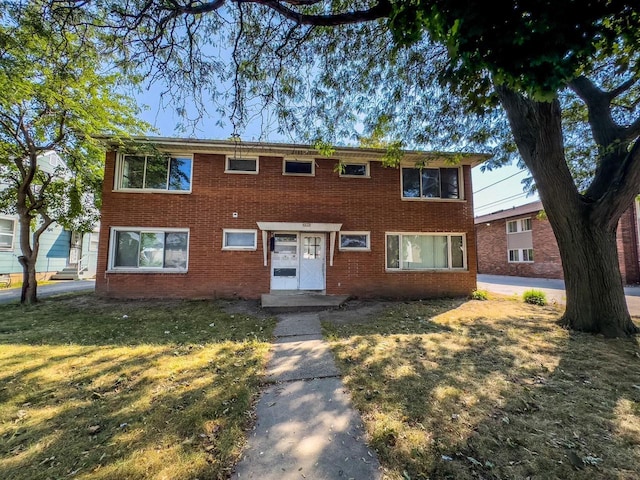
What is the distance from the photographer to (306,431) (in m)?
2.67

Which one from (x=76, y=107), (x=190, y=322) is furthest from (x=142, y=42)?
(x=190, y=322)

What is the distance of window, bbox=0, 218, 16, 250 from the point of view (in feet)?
46.7

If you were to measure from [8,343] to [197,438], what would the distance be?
5481 millimetres

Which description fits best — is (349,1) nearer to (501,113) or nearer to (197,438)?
(501,113)

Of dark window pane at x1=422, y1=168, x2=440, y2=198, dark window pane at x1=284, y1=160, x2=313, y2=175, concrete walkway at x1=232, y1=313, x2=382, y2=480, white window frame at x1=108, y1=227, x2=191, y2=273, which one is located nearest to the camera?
concrete walkway at x1=232, y1=313, x2=382, y2=480

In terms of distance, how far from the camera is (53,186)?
391 inches

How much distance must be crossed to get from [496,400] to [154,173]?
11185mm

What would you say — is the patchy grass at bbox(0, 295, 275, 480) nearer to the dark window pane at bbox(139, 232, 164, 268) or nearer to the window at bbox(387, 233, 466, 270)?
the dark window pane at bbox(139, 232, 164, 268)

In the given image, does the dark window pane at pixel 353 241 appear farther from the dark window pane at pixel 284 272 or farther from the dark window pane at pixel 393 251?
the dark window pane at pixel 284 272

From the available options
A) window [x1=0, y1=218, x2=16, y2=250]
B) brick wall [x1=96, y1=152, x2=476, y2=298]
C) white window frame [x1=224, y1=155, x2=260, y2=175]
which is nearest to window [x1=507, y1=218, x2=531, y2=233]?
brick wall [x1=96, y1=152, x2=476, y2=298]

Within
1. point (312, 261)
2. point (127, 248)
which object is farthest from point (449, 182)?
point (127, 248)

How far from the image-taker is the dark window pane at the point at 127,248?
9602 mm

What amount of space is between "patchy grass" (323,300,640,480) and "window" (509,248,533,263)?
56.1 ft

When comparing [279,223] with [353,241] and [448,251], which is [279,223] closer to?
[353,241]
